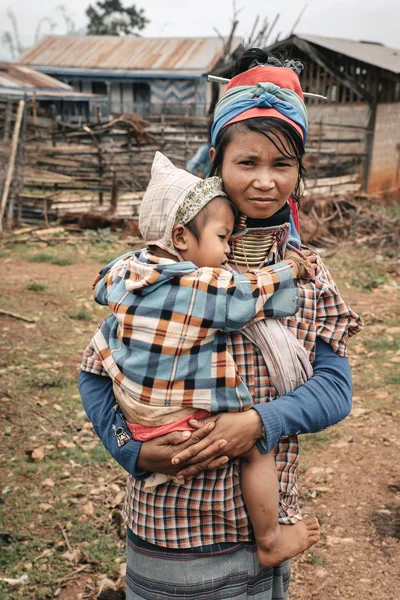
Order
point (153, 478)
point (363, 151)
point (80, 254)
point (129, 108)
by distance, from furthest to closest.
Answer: point (129, 108), point (363, 151), point (80, 254), point (153, 478)

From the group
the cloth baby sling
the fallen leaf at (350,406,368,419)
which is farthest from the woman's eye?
the fallen leaf at (350,406,368,419)

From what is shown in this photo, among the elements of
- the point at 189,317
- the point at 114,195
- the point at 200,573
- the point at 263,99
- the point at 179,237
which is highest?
the point at 263,99

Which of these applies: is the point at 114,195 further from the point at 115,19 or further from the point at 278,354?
the point at 115,19

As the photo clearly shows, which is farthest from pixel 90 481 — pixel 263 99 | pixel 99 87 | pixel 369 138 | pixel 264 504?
pixel 99 87

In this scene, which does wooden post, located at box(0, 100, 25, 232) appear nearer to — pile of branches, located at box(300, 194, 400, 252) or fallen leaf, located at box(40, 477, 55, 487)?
pile of branches, located at box(300, 194, 400, 252)

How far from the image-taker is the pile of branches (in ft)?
33.3

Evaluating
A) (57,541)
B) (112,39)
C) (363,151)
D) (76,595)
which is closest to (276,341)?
(76,595)

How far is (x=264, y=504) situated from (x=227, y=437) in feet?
0.65

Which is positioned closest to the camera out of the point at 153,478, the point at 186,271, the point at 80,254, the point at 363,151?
the point at 186,271

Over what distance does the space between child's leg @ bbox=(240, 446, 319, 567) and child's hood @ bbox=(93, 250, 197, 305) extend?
46cm

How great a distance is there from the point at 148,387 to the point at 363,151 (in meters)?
13.0

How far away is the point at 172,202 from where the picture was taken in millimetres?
1405

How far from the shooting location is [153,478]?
142 centimetres

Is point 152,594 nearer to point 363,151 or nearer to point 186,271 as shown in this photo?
point 186,271
